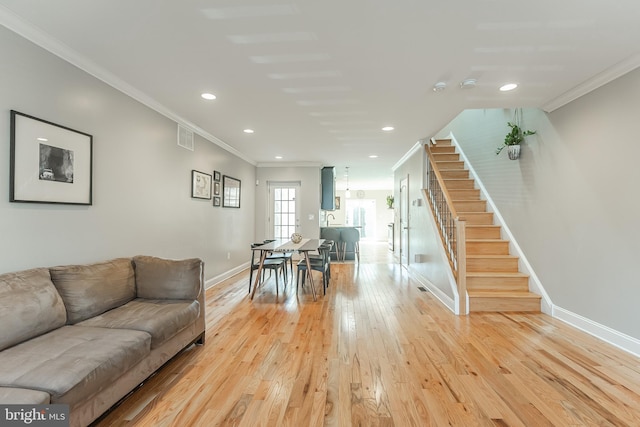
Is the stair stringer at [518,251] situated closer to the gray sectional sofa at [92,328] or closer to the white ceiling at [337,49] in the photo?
the white ceiling at [337,49]

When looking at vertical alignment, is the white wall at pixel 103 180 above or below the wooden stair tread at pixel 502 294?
above

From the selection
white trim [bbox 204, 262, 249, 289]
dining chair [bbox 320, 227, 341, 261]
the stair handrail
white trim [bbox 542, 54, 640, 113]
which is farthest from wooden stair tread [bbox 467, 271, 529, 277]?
white trim [bbox 204, 262, 249, 289]

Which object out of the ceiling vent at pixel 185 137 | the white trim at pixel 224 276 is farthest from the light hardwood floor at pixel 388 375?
the ceiling vent at pixel 185 137

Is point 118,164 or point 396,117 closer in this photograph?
point 118,164

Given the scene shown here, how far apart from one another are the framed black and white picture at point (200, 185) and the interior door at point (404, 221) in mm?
4098

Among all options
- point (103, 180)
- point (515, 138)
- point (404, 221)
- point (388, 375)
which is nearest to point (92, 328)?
point (103, 180)

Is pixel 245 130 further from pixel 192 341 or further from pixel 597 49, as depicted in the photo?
pixel 597 49

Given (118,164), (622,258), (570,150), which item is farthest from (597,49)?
(118,164)

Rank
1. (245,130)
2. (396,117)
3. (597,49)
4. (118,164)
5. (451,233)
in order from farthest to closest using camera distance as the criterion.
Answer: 1. (245,130)
2. (451,233)
3. (396,117)
4. (118,164)
5. (597,49)

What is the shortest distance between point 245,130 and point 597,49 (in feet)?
13.0

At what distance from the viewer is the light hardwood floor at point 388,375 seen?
1698 millimetres

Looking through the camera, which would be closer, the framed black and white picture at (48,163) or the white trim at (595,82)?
the framed black and white picture at (48,163)

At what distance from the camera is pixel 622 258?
2605mm

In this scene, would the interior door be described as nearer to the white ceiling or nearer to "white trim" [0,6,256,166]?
the white ceiling
